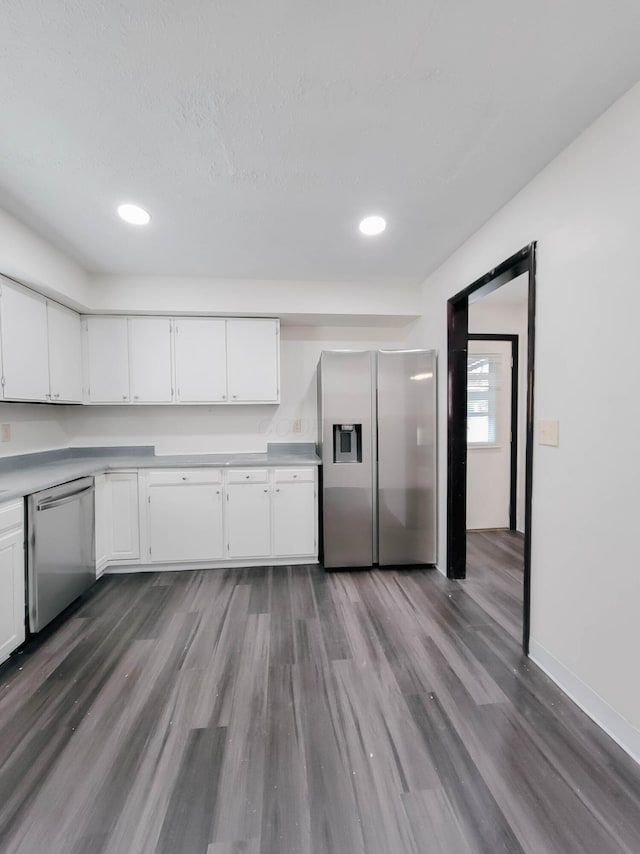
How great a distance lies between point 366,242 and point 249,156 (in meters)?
1.00

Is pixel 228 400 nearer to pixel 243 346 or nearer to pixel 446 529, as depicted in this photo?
pixel 243 346

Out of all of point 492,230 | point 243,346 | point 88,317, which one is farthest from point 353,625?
point 88,317

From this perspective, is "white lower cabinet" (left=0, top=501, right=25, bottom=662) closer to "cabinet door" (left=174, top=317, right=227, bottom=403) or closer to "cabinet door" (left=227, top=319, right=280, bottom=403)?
"cabinet door" (left=174, top=317, right=227, bottom=403)

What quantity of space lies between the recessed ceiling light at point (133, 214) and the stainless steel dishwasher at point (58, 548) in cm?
170

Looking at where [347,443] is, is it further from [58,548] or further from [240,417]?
[58,548]

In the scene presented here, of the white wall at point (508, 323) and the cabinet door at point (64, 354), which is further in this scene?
the white wall at point (508, 323)

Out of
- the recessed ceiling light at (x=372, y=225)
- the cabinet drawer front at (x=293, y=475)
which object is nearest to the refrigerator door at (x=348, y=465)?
the cabinet drawer front at (x=293, y=475)

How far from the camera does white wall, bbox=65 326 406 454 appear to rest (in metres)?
3.21

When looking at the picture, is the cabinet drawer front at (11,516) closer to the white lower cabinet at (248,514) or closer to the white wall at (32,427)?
the white wall at (32,427)

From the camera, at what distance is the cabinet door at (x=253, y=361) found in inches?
119

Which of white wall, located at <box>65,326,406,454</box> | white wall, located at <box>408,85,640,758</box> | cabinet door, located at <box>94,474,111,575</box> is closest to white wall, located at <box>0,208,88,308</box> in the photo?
white wall, located at <box>65,326,406,454</box>

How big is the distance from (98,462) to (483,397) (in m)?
3.79

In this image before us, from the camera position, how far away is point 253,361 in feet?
10.0

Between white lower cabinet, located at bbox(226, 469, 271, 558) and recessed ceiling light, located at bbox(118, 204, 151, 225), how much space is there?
1826mm
